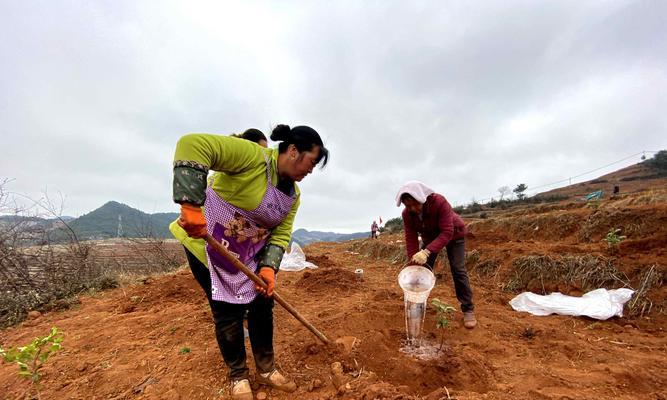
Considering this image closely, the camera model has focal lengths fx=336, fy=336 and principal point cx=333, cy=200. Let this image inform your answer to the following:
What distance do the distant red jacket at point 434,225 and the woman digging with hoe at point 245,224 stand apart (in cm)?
168

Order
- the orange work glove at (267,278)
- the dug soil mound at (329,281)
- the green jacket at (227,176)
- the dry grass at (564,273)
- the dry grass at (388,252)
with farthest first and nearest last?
the dry grass at (388,252), the dug soil mound at (329,281), the dry grass at (564,273), the orange work glove at (267,278), the green jacket at (227,176)

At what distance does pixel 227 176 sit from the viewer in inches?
77.0

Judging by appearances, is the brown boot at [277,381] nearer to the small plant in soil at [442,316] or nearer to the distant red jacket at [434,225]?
the small plant in soil at [442,316]

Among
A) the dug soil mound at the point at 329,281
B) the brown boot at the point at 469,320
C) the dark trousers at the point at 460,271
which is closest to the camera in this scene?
the brown boot at the point at 469,320

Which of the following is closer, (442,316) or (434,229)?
(442,316)

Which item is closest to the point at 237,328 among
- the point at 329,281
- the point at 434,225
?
the point at 434,225

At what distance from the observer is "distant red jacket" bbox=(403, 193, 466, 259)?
129 inches

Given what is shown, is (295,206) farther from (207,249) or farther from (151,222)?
(151,222)

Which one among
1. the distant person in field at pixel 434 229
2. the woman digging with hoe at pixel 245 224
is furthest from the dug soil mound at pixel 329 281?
the woman digging with hoe at pixel 245 224

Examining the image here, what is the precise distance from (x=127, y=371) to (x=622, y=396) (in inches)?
127

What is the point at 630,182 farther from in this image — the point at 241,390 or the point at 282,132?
the point at 241,390

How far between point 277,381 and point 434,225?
6.84 feet

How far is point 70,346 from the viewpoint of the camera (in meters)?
3.01

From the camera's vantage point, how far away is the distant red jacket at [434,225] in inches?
129
